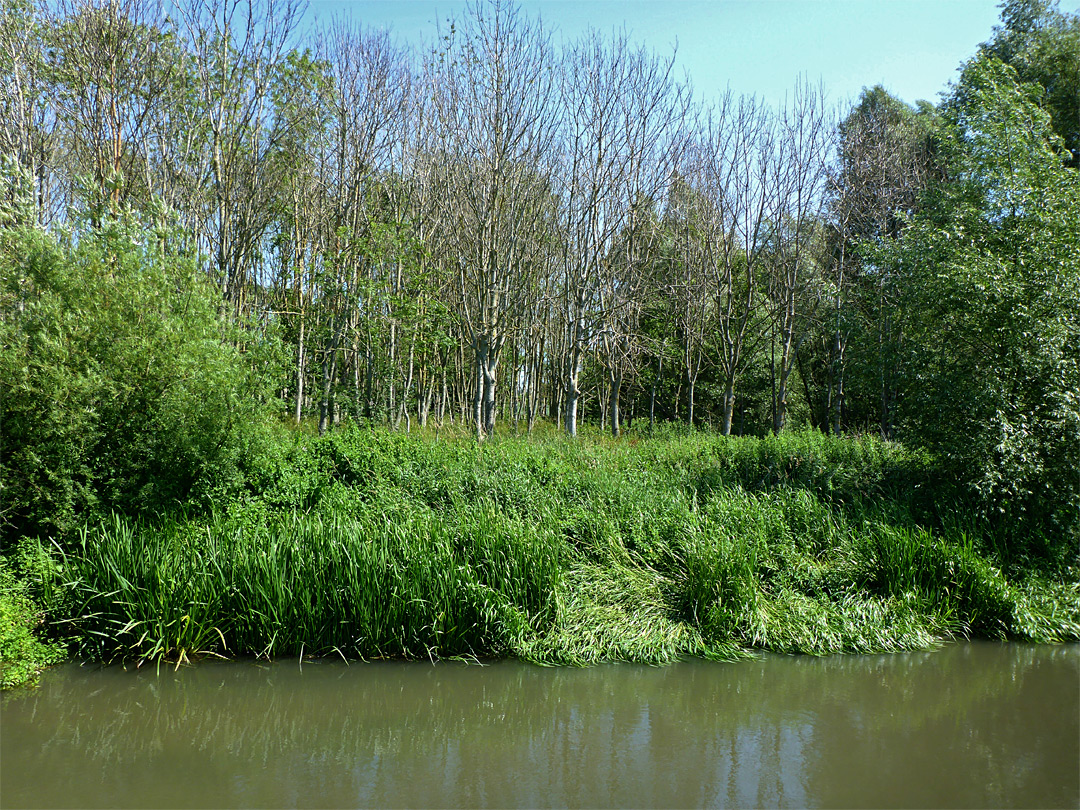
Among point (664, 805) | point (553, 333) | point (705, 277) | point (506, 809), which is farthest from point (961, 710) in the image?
point (553, 333)

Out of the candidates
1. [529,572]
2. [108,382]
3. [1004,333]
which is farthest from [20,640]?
[1004,333]

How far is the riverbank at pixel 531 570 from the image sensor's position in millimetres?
6719

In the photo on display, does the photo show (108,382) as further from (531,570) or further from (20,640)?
(531,570)

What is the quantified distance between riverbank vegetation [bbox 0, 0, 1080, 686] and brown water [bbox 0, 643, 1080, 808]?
52cm

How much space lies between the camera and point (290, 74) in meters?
14.2

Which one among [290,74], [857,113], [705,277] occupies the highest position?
[857,113]

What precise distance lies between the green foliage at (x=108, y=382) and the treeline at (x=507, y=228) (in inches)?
1.9

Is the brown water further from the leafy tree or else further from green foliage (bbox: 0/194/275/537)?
the leafy tree

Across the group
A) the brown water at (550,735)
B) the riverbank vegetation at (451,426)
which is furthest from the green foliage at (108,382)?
the brown water at (550,735)

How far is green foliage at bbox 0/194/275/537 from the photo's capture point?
7.20 meters

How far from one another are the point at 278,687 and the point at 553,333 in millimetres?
17237

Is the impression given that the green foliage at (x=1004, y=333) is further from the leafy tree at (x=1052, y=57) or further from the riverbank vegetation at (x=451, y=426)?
the leafy tree at (x=1052, y=57)

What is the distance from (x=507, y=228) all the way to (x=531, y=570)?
9.77 m

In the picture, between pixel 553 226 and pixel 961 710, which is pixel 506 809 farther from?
pixel 553 226
